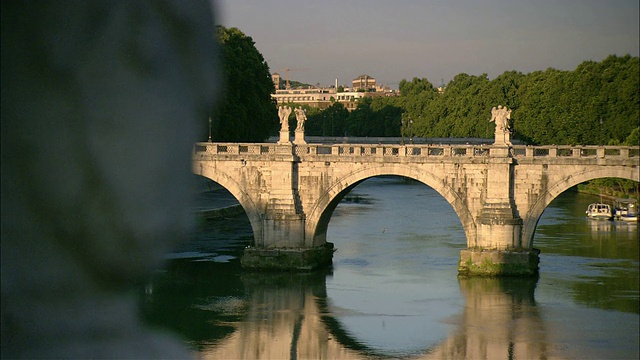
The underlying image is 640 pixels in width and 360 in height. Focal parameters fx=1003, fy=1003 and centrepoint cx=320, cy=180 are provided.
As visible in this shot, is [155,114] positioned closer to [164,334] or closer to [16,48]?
[16,48]

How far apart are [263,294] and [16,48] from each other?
2574 centimetres

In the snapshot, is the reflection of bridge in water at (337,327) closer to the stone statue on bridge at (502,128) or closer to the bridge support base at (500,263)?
the bridge support base at (500,263)

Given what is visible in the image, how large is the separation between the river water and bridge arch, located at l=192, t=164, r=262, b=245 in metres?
1.32

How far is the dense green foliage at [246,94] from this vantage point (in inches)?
1713

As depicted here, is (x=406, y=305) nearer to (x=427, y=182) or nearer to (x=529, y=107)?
(x=427, y=182)

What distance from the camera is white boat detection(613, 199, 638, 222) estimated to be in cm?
4131

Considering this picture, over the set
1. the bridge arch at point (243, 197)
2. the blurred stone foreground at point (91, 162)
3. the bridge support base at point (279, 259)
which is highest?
the bridge arch at point (243, 197)

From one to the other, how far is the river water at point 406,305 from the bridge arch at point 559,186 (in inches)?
55.6

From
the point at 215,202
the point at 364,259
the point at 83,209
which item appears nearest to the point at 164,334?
the point at 83,209

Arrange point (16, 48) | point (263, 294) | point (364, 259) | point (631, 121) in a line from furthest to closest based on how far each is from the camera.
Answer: point (631, 121), point (364, 259), point (263, 294), point (16, 48)

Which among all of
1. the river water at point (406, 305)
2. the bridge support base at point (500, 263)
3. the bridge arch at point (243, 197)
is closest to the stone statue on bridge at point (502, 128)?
the bridge support base at point (500, 263)

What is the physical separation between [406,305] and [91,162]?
25.0 m

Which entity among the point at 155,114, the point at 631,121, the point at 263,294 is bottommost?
the point at 263,294

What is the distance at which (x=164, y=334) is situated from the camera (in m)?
1.13
